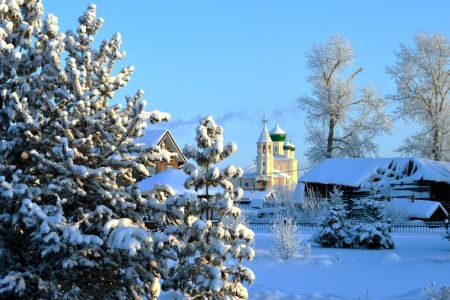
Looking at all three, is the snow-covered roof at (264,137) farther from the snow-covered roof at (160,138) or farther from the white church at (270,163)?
the snow-covered roof at (160,138)

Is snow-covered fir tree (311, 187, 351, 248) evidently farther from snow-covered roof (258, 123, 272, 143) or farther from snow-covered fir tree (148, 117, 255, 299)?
snow-covered roof (258, 123, 272, 143)

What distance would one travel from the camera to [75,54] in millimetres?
9008

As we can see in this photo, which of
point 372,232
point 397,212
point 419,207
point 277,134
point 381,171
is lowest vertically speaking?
point 372,232

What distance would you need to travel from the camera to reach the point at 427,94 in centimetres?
4350

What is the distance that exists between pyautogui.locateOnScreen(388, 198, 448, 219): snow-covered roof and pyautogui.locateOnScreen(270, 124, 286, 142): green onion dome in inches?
3330

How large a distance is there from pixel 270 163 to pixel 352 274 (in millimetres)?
94600

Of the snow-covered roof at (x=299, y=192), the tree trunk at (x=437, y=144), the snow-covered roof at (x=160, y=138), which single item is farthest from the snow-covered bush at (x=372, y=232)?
the tree trunk at (x=437, y=144)

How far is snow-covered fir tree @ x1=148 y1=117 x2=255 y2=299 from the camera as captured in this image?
25.4ft

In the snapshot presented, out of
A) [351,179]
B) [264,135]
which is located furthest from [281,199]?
[264,135]

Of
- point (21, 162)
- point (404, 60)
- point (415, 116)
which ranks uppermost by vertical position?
point (404, 60)

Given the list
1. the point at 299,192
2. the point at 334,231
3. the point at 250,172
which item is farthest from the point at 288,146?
the point at 334,231

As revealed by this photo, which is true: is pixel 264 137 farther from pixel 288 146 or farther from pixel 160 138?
pixel 160 138

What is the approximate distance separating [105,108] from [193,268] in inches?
103

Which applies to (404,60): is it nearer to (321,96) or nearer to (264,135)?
Result: (321,96)
